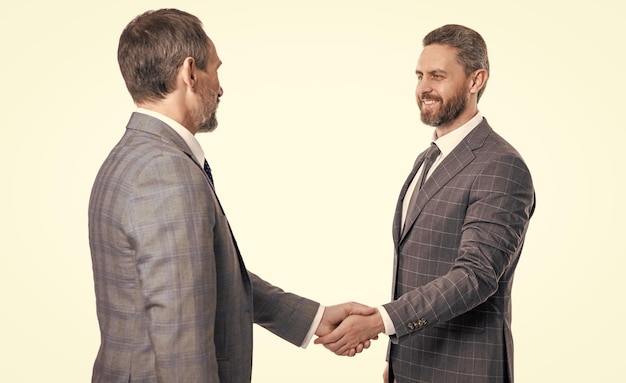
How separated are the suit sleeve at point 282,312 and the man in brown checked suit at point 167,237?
642 millimetres

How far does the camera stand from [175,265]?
6.25 ft

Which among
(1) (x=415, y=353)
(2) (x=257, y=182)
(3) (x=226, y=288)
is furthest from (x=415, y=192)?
(2) (x=257, y=182)

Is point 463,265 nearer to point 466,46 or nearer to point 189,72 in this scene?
point 466,46

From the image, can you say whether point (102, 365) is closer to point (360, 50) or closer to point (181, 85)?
point (181, 85)

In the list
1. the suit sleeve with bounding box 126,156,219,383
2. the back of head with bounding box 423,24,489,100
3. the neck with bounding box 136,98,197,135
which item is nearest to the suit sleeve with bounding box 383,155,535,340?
the back of head with bounding box 423,24,489,100

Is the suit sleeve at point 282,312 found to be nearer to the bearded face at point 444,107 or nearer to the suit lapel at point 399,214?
the suit lapel at point 399,214

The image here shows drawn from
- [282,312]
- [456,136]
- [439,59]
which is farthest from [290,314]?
[439,59]

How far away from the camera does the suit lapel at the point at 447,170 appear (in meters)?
Answer: 2.80

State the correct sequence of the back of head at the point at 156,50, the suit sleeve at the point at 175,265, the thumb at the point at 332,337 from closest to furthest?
the suit sleeve at the point at 175,265, the back of head at the point at 156,50, the thumb at the point at 332,337

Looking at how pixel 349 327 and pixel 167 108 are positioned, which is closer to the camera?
pixel 167 108

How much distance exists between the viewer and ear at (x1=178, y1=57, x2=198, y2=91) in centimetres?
218

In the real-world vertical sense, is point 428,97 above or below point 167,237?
above

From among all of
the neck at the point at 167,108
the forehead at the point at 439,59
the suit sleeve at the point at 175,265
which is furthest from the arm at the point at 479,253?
the neck at the point at 167,108

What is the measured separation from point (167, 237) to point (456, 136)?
1.45 metres
